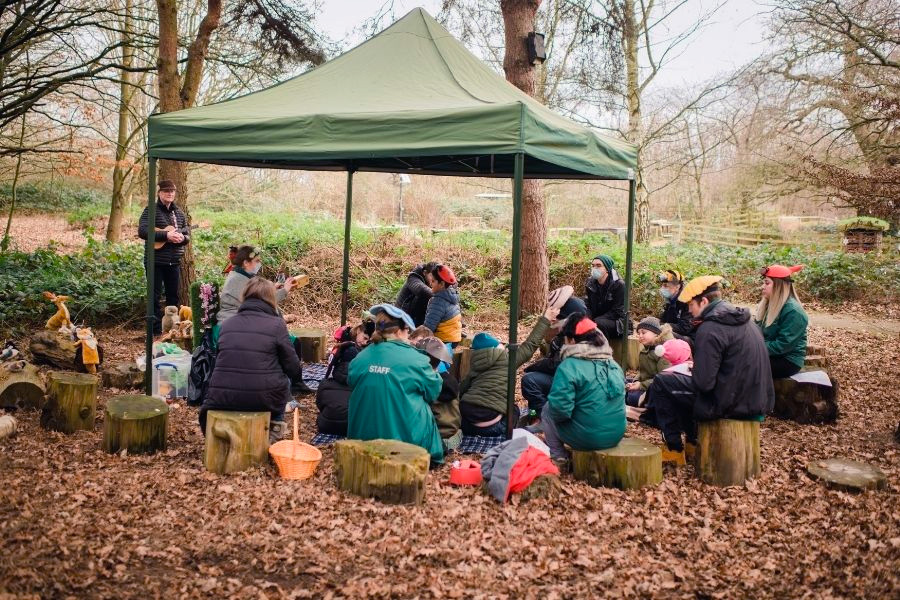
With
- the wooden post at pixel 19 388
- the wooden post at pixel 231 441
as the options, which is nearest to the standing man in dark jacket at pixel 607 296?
the wooden post at pixel 231 441

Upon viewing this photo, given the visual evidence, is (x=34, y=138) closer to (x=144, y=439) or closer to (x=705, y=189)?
(x=144, y=439)

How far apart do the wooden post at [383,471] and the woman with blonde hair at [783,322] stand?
3.44 meters

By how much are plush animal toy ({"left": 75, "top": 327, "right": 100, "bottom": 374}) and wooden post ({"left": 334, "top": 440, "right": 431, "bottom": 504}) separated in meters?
3.75

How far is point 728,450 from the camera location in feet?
16.1

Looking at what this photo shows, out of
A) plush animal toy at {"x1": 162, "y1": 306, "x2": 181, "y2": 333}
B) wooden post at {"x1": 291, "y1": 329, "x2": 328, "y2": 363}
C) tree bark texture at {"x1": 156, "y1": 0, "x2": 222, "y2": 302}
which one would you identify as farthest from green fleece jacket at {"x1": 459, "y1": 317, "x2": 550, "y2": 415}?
tree bark texture at {"x1": 156, "y1": 0, "x2": 222, "y2": 302}

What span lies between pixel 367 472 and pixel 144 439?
1.79 metres

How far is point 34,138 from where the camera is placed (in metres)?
19.0

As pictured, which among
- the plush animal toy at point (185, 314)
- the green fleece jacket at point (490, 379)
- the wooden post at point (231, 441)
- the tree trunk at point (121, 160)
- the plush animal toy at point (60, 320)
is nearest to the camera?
the wooden post at point (231, 441)

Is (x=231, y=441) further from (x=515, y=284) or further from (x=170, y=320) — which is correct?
(x=170, y=320)

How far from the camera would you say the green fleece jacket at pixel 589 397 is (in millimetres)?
4703

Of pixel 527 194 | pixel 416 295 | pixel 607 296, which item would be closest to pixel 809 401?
pixel 607 296

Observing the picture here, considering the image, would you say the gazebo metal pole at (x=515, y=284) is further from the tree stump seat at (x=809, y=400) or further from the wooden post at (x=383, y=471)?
the tree stump seat at (x=809, y=400)

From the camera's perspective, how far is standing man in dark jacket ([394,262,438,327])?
7.25m

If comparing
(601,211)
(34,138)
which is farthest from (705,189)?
(34,138)
